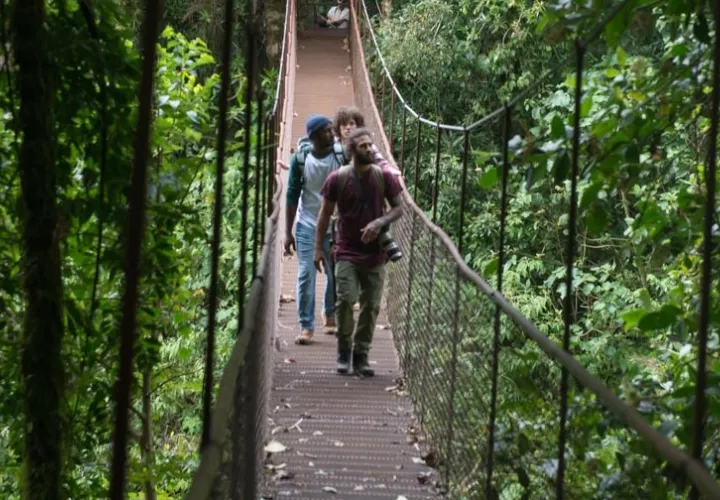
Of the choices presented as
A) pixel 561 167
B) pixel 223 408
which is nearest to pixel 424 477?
pixel 561 167

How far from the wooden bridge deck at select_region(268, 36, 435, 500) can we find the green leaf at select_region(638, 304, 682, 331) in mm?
1492

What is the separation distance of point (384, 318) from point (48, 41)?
398cm

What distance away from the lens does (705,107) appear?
8.87 feet

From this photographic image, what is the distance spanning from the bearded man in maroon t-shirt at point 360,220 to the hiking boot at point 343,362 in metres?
0.25

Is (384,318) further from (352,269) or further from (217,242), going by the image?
(217,242)

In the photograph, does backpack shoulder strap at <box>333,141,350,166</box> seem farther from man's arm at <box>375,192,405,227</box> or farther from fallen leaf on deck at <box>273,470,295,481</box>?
fallen leaf on deck at <box>273,470,295,481</box>

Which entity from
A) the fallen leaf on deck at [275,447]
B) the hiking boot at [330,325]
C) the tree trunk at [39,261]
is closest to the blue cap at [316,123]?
the hiking boot at [330,325]

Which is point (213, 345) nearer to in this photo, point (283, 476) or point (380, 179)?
point (283, 476)

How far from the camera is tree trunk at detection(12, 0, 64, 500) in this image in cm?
232

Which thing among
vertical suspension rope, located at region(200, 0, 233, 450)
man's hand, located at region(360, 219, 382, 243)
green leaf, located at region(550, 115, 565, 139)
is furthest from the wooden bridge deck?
vertical suspension rope, located at region(200, 0, 233, 450)

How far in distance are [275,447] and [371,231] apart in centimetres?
94

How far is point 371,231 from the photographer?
14.7 ft

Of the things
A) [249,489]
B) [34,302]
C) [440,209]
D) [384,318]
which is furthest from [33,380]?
[440,209]

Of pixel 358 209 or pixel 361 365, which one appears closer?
pixel 358 209
